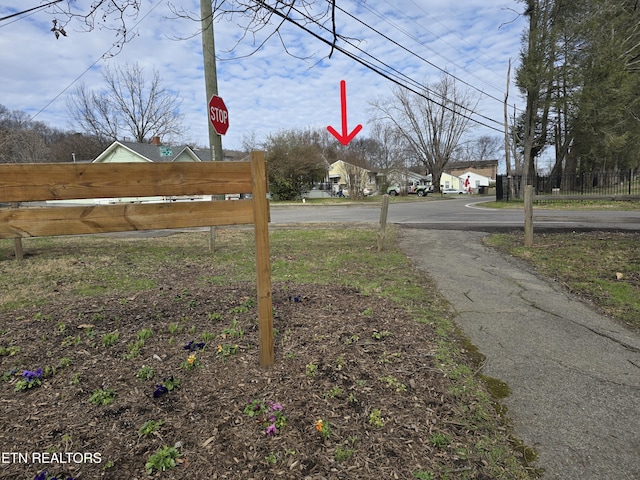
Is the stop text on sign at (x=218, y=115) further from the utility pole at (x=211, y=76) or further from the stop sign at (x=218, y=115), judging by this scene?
the utility pole at (x=211, y=76)

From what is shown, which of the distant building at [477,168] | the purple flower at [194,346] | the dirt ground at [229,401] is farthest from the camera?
the distant building at [477,168]

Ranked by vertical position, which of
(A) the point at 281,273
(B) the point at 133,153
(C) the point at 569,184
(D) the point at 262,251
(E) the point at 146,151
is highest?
(E) the point at 146,151

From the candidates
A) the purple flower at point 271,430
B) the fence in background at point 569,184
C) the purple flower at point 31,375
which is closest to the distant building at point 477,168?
the fence in background at point 569,184

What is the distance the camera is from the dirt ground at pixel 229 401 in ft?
5.99

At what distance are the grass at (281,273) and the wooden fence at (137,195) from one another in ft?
3.35

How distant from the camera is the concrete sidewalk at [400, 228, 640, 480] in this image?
1975 mm

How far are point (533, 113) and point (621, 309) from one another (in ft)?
68.0

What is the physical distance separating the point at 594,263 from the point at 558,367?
12.9ft

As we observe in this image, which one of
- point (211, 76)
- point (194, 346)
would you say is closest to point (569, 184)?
point (211, 76)

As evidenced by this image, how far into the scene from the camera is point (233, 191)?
242 centimetres

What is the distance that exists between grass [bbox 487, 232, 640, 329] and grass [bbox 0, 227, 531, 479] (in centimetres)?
193

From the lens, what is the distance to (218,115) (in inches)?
272

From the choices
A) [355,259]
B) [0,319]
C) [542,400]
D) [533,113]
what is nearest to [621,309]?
[542,400]

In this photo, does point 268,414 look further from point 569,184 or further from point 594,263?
point 569,184
